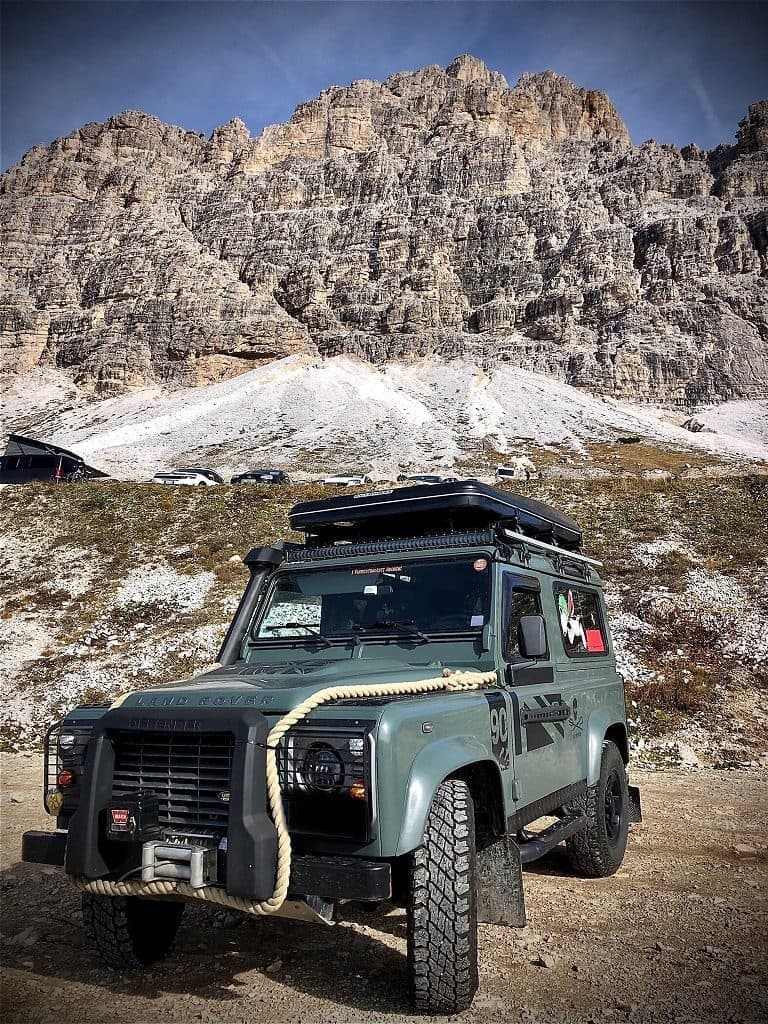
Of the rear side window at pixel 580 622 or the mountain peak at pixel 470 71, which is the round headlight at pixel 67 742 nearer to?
the rear side window at pixel 580 622

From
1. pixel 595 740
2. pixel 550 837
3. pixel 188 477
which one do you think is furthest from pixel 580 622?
pixel 188 477

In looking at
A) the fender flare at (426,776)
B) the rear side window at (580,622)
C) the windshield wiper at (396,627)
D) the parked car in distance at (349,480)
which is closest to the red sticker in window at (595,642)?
the rear side window at (580,622)

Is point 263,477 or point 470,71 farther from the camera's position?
point 470,71

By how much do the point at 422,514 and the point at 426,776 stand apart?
2.62 metres

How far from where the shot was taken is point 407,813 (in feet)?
12.0

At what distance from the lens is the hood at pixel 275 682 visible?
13.0ft

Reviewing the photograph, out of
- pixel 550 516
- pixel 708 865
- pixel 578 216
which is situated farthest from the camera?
pixel 578 216

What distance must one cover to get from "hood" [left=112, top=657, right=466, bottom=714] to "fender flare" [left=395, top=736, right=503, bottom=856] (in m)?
0.51

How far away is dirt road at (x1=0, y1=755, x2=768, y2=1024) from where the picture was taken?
13.1ft

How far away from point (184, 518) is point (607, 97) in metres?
191

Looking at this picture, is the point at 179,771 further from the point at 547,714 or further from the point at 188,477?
the point at 188,477

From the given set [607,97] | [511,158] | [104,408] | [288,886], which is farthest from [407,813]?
[607,97]

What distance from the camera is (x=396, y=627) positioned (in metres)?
5.25

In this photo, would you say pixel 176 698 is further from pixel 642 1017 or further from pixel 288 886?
pixel 642 1017
